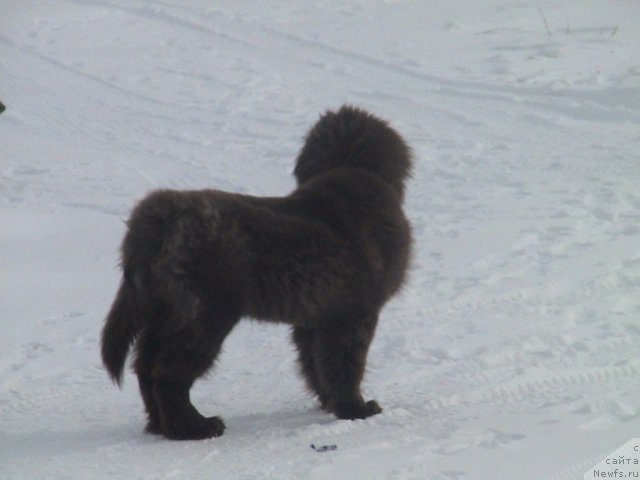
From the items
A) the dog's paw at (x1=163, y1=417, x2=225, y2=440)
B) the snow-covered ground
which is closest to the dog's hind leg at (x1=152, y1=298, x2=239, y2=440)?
the dog's paw at (x1=163, y1=417, x2=225, y2=440)

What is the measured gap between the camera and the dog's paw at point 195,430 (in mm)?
5719

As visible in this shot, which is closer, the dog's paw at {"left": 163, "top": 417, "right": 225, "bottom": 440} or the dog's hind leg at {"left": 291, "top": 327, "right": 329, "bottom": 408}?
the dog's paw at {"left": 163, "top": 417, "right": 225, "bottom": 440}

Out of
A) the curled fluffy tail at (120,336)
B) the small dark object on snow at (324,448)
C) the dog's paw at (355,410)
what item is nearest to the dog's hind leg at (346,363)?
the dog's paw at (355,410)

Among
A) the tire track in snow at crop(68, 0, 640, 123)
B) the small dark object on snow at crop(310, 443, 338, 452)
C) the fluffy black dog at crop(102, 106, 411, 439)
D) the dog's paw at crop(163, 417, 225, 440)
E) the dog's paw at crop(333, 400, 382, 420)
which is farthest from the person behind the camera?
the tire track in snow at crop(68, 0, 640, 123)

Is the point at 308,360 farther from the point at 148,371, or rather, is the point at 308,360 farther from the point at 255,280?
the point at 148,371

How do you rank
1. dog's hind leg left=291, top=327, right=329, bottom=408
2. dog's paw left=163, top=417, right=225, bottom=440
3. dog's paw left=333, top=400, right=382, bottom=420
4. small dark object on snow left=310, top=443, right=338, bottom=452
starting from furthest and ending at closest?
dog's hind leg left=291, top=327, right=329, bottom=408 → dog's paw left=333, top=400, right=382, bottom=420 → dog's paw left=163, top=417, right=225, bottom=440 → small dark object on snow left=310, top=443, right=338, bottom=452

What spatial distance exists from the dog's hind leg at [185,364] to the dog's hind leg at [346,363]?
2.39ft

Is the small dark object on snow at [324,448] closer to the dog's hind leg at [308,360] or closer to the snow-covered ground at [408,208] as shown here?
the snow-covered ground at [408,208]

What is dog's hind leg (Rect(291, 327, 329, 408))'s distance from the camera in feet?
21.1

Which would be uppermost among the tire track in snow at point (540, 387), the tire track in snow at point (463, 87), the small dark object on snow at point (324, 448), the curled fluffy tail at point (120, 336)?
the tire track in snow at point (463, 87)

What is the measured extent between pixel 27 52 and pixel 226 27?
10.4 feet

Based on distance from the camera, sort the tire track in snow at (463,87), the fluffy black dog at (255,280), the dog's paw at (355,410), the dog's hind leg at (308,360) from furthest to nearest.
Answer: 1. the tire track in snow at (463,87)
2. the dog's hind leg at (308,360)
3. the dog's paw at (355,410)
4. the fluffy black dog at (255,280)

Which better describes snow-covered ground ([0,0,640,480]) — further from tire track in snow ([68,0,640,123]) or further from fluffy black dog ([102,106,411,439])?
fluffy black dog ([102,106,411,439])

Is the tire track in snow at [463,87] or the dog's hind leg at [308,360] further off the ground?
the tire track in snow at [463,87]
